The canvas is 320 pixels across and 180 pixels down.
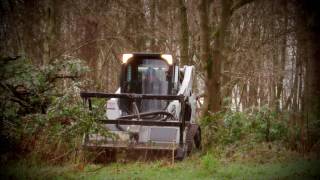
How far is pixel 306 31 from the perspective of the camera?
47.0ft

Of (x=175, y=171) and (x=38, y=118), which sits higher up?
(x=38, y=118)

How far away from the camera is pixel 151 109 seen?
14.1 m

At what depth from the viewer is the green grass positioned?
920 centimetres

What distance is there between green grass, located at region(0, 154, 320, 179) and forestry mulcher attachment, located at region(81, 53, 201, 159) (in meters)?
1.13

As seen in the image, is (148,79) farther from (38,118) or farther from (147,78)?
(38,118)

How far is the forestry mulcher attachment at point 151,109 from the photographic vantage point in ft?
39.2

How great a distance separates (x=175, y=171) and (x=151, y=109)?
417 centimetres

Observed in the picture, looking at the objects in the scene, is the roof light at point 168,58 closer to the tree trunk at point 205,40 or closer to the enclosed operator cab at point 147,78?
the enclosed operator cab at point 147,78

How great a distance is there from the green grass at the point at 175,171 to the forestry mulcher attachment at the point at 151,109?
1132 mm

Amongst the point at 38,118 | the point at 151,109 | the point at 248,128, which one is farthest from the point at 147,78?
the point at 38,118

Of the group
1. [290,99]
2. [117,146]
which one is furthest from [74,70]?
[290,99]

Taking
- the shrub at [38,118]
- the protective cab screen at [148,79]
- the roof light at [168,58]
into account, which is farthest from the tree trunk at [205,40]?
the shrub at [38,118]

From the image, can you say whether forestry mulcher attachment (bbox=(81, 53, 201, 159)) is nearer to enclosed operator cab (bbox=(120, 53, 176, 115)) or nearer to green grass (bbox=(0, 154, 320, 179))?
enclosed operator cab (bbox=(120, 53, 176, 115))

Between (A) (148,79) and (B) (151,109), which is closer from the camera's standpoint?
(B) (151,109)
